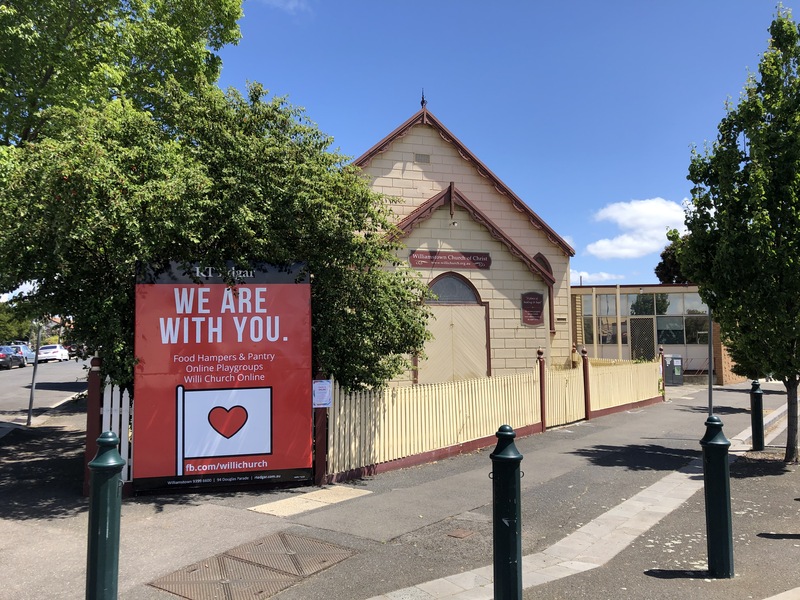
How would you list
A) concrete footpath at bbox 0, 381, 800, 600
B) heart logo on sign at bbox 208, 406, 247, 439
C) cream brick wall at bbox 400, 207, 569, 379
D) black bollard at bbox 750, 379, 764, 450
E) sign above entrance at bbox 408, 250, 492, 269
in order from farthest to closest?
1. cream brick wall at bbox 400, 207, 569, 379
2. sign above entrance at bbox 408, 250, 492, 269
3. black bollard at bbox 750, 379, 764, 450
4. heart logo on sign at bbox 208, 406, 247, 439
5. concrete footpath at bbox 0, 381, 800, 600

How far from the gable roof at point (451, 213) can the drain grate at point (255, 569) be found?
1047 centimetres

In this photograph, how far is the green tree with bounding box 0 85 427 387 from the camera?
6934 mm

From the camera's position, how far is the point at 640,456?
1069 centimetres

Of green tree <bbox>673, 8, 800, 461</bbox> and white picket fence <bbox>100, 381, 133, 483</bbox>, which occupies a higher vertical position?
green tree <bbox>673, 8, 800, 461</bbox>

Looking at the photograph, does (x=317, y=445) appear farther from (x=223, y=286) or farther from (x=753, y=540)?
(x=753, y=540)

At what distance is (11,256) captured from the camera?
7.19m

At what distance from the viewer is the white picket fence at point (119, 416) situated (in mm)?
7551

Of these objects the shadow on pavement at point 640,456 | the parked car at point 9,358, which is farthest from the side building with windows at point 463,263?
the parked car at point 9,358

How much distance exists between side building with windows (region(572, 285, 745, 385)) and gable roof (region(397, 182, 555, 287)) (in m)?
14.2

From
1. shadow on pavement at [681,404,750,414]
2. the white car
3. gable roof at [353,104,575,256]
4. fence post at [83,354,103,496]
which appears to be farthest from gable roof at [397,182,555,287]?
the white car

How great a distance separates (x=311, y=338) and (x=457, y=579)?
443cm

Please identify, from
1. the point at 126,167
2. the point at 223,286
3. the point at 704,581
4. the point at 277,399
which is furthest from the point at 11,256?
the point at 704,581

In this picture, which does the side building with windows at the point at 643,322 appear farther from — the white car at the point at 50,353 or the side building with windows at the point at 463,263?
the white car at the point at 50,353

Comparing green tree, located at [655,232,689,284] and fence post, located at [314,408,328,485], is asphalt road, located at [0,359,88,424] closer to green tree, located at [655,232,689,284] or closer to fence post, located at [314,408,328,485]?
fence post, located at [314,408,328,485]
